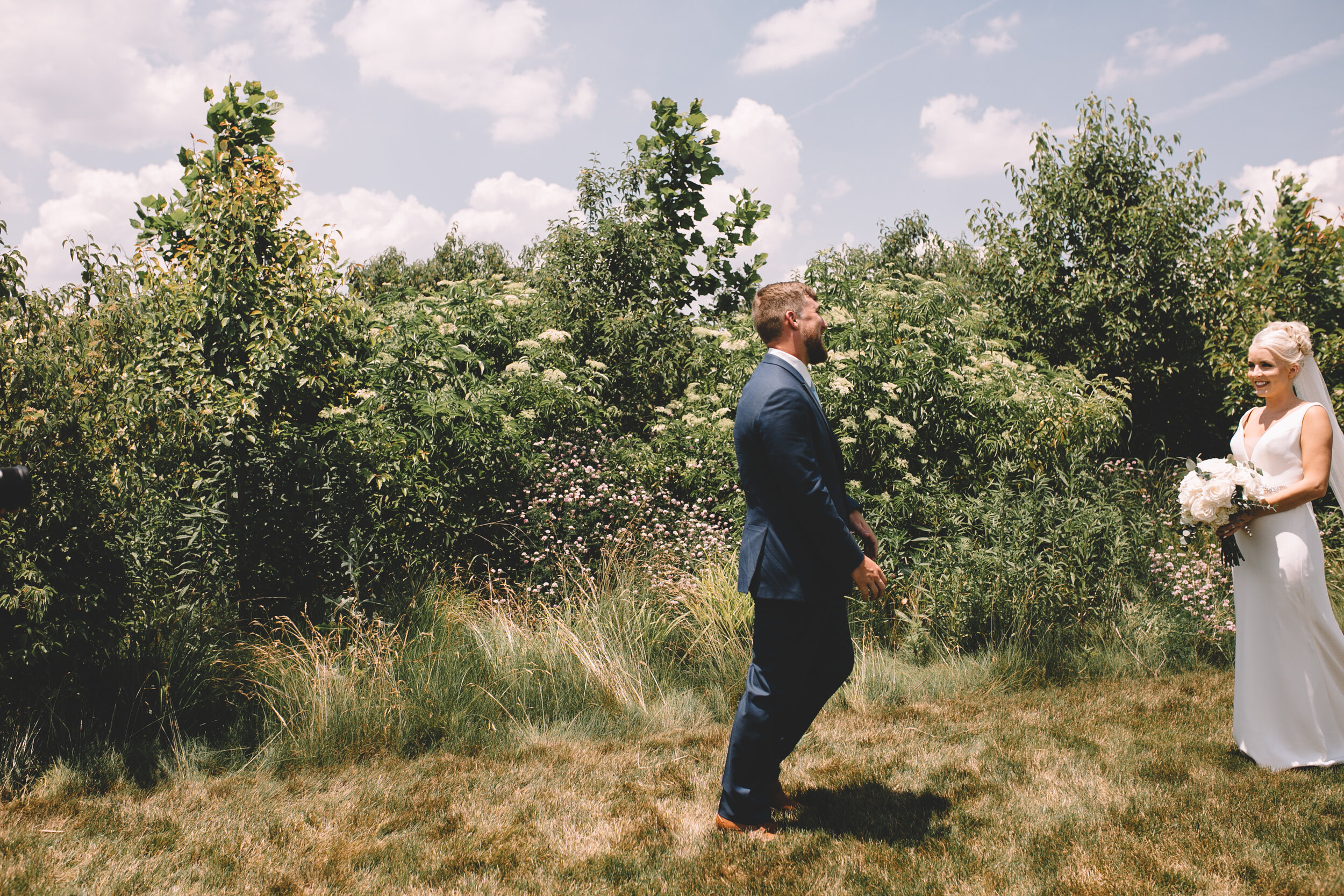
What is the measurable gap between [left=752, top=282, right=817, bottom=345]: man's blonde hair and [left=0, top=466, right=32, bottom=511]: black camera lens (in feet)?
8.77

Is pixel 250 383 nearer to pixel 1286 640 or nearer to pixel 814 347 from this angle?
pixel 814 347

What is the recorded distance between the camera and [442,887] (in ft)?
10.2

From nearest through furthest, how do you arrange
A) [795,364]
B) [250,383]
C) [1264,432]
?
[795,364] → [1264,432] → [250,383]

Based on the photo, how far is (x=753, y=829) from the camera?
3408 mm

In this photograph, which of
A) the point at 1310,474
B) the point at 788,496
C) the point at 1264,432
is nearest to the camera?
the point at 788,496

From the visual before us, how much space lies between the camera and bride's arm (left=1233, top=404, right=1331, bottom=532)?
12.8 feet

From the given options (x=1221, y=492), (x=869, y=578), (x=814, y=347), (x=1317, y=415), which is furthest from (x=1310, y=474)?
(x=814, y=347)

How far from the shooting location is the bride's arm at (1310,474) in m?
3.92

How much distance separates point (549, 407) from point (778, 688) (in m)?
4.17

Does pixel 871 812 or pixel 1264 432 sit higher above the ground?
pixel 1264 432

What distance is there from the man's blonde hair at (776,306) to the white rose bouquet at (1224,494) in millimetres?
2190

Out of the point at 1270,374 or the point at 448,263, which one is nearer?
the point at 1270,374

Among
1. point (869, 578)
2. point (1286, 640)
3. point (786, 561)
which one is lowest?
point (1286, 640)

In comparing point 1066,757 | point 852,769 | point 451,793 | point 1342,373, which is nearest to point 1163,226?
point 1342,373
